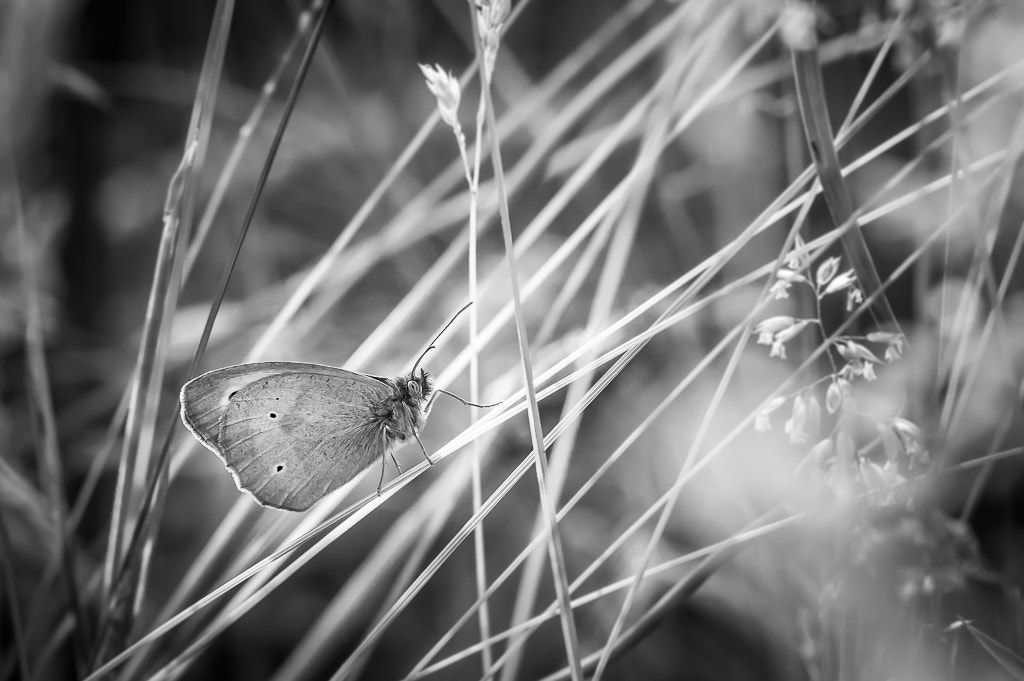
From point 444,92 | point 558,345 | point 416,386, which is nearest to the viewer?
point 444,92

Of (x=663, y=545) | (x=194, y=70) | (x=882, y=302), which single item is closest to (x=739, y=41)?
(x=882, y=302)

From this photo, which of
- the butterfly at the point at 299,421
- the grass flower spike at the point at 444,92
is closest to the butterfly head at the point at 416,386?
the butterfly at the point at 299,421

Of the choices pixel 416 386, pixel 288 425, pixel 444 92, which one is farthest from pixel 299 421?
pixel 444 92

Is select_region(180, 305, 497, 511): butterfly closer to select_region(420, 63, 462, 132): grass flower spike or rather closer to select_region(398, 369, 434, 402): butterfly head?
select_region(398, 369, 434, 402): butterfly head

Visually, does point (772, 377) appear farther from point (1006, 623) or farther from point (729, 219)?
point (1006, 623)

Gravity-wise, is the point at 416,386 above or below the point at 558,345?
above

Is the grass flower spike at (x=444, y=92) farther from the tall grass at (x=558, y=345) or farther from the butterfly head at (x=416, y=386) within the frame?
the butterfly head at (x=416, y=386)

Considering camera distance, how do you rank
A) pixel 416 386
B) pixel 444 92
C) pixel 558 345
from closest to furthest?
pixel 444 92 → pixel 416 386 → pixel 558 345

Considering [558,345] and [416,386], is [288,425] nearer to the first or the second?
[416,386]
